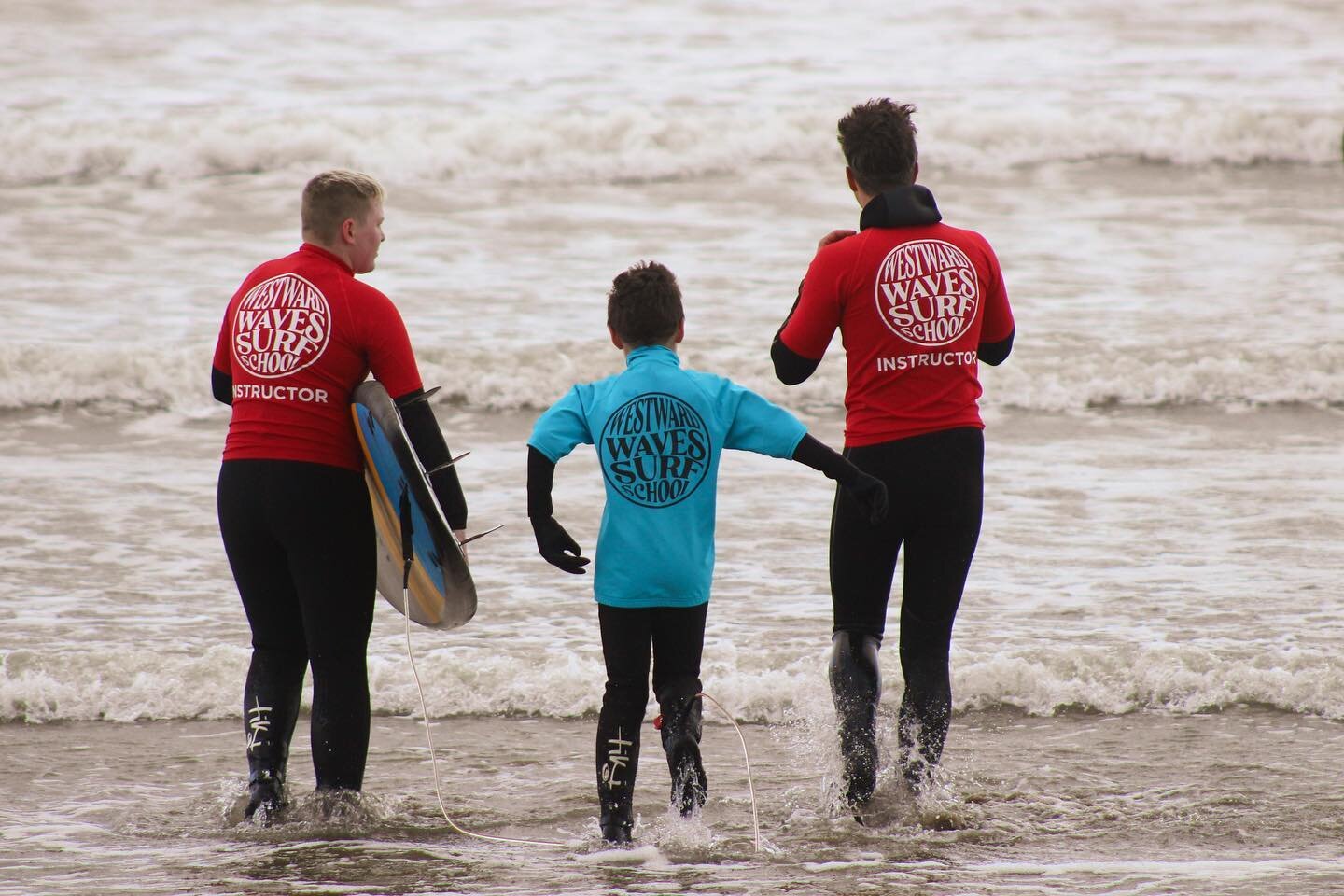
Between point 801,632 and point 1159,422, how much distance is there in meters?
4.86

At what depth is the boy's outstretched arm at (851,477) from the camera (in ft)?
11.7

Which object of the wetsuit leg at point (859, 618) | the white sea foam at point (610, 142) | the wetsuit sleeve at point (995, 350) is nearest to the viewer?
the wetsuit leg at point (859, 618)

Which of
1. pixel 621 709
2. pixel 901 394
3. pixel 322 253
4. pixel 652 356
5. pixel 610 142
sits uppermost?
pixel 610 142

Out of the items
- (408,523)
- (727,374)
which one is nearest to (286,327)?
(408,523)

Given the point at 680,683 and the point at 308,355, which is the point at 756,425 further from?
the point at 308,355

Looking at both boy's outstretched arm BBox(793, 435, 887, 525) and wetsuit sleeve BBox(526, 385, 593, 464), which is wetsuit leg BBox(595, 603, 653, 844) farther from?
boy's outstretched arm BBox(793, 435, 887, 525)

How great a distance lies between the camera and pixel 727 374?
1105 cm

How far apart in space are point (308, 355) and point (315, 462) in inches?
11.0

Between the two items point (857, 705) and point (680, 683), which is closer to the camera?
point (680, 683)

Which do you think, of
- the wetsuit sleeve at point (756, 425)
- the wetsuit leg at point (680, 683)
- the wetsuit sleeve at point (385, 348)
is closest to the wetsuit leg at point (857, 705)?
the wetsuit leg at point (680, 683)

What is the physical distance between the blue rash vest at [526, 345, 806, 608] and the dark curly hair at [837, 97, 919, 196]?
69 cm

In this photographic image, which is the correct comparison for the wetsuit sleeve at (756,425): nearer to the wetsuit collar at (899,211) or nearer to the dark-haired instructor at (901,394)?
the dark-haired instructor at (901,394)

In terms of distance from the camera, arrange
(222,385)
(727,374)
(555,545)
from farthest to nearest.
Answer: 1. (727,374)
2. (222,385)
3. (555,545)

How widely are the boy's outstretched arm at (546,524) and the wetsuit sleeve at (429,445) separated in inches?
11.4
